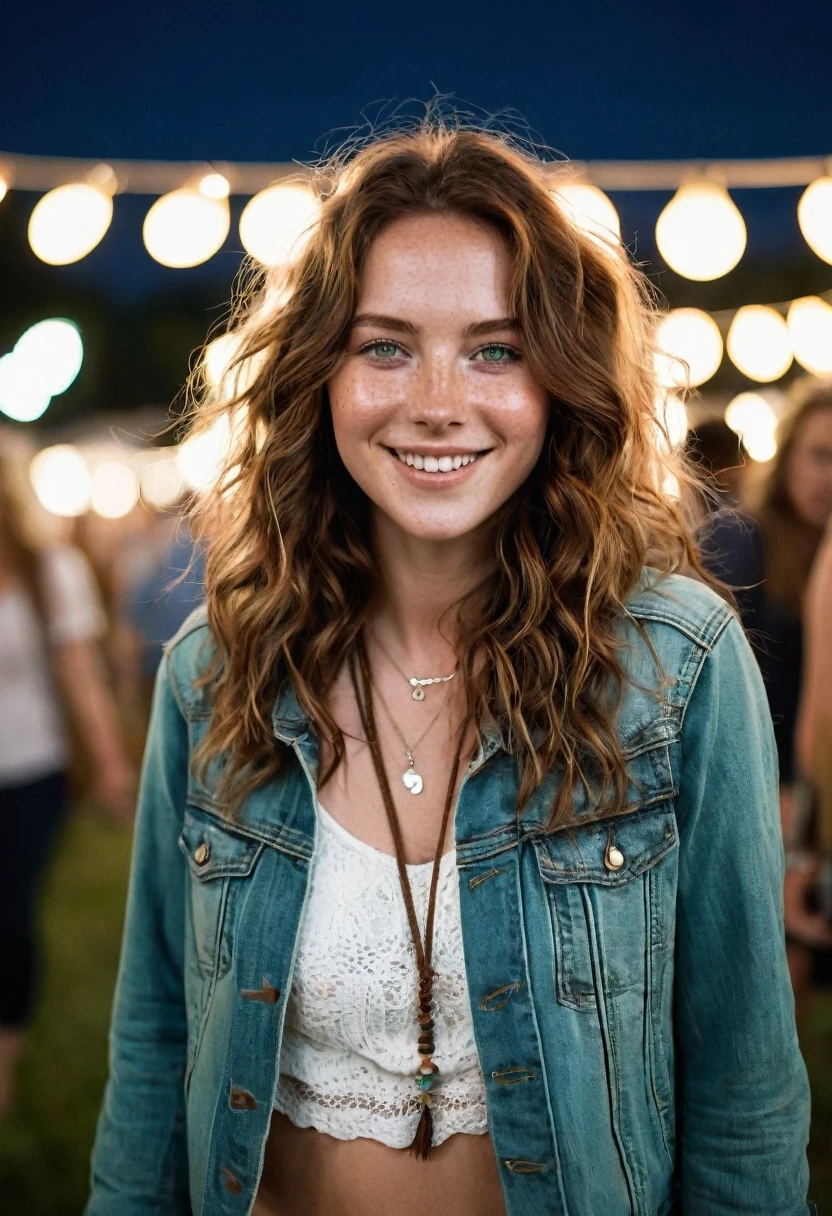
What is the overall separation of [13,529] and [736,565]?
2.20 metres

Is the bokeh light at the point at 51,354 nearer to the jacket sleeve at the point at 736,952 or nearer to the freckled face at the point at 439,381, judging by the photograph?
the freckled face at the point at 439,381

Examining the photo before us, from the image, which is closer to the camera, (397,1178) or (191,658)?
(397,1178)

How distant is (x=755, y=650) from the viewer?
11.1 ft

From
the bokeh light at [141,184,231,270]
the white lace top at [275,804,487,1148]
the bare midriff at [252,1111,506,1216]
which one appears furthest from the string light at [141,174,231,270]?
the bare midriff at [252,1111,506,1216]

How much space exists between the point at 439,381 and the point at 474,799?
0.50 m

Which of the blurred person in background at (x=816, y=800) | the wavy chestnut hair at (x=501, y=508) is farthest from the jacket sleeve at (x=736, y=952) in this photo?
the blurred person in background at (x=816, y=800)

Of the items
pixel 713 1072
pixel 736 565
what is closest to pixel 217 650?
pixel 713 1072

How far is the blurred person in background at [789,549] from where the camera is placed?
3.10 meters

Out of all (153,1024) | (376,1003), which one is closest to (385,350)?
(376,1003)

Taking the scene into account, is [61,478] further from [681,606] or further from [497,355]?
[681,606]

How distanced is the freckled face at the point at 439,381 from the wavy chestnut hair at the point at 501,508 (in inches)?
1.1

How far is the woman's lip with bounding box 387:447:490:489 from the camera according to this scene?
1278 mm

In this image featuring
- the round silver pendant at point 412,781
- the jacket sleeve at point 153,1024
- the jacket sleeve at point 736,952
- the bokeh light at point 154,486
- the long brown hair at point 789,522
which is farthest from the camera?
the bokeh light at point 154,486

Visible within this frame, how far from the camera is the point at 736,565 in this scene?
3061mm
